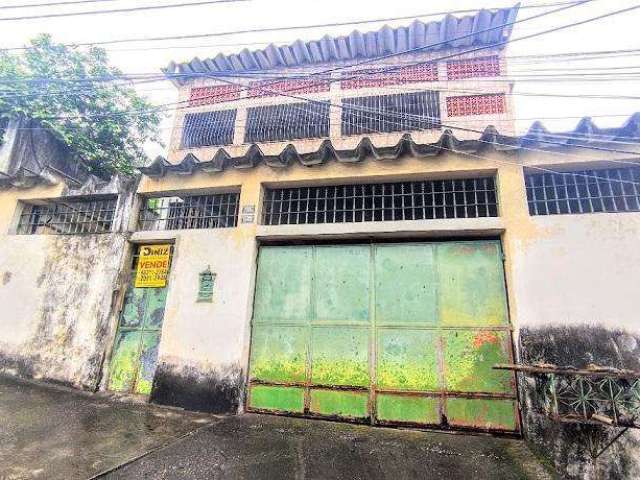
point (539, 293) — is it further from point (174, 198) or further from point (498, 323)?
point (174, 198)

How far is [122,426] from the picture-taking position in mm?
4441

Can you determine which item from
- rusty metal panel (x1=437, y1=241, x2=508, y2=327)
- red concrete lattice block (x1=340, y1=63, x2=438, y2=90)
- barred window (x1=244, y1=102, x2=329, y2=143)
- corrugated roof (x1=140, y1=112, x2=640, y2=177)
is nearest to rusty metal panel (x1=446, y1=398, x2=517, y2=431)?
rusty metal panel (x1=437, y1=241, x2=508, y2=327)

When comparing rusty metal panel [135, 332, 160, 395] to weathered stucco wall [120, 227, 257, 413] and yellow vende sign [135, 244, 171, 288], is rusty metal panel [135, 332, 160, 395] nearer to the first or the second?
weathered stucco wall [120, 227, 257, 413]

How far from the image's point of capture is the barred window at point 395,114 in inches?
378

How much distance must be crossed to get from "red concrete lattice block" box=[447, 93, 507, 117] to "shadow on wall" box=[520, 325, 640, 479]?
281 inches

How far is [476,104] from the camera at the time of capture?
31.1 ft

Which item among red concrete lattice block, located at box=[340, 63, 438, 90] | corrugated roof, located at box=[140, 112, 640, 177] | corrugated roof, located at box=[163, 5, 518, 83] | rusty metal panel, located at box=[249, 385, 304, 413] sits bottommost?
rusty metal panel, located at box=[249, 385, 304, 413]

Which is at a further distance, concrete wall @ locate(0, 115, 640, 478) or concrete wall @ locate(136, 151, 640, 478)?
concrete wall @ locate(0, 115, 640, 478)

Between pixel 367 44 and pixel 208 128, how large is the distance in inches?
235

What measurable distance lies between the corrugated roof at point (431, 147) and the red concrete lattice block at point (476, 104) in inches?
202

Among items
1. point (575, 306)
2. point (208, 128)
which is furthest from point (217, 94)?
point (575, 306)

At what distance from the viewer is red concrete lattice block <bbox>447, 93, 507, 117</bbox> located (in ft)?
30.7

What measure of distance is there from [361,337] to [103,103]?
10588 millimetres

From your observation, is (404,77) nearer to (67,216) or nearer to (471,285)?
(471,285)
